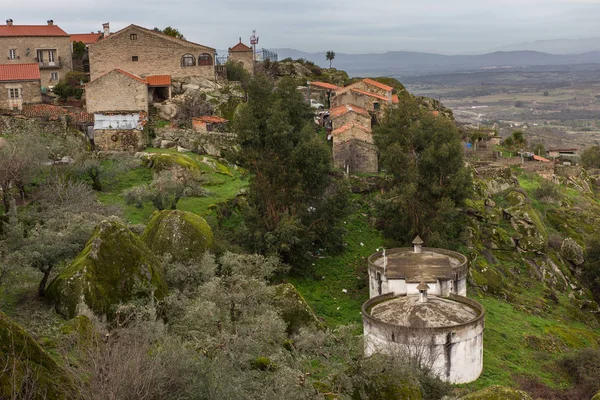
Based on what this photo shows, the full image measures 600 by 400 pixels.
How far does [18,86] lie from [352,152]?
20639 millimetres

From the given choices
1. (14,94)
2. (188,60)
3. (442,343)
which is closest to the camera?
(442,343)

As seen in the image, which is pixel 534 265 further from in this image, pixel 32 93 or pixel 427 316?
pixel 32 93

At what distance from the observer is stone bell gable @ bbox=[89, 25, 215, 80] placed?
1907 inches

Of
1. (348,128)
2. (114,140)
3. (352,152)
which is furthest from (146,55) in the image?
(352,152)

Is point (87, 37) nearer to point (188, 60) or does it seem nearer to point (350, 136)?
point (188, 60)

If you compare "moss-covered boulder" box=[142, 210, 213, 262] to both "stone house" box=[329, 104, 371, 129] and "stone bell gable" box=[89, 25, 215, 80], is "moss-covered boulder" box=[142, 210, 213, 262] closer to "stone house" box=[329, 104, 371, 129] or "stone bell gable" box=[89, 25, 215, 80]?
"stone house" box=[329, 104, 371, 129]

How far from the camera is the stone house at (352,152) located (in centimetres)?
4425

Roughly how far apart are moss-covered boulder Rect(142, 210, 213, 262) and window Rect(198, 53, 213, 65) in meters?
29.0

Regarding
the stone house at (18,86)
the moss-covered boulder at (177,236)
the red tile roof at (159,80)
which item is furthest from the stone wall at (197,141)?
the moss-covered boulder at (177,236)

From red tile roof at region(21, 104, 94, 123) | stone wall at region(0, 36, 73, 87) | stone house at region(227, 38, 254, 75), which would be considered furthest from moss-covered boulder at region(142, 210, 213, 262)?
stone house at region(227, 38, 254, 75)

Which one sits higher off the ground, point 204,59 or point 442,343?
point 204,59

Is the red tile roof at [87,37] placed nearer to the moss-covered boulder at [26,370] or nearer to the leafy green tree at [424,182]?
the leafy green tree at [424,182]

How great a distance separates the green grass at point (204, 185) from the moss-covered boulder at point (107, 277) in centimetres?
926

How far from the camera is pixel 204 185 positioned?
1364 inches
